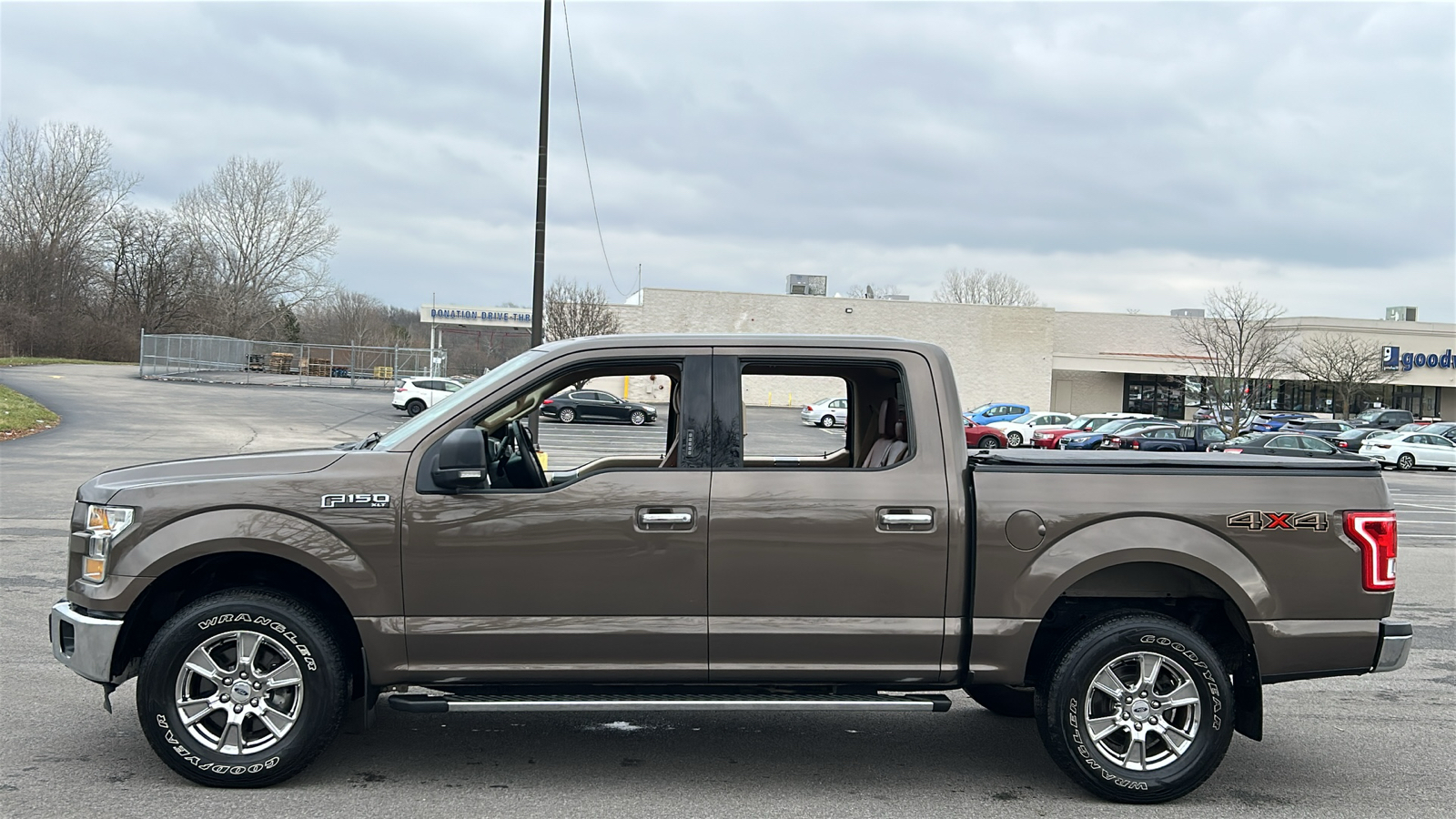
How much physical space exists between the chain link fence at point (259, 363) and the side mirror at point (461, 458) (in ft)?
166

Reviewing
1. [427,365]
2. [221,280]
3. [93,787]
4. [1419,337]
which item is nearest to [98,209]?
[221,280]

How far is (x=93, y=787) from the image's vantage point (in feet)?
→ 14.4

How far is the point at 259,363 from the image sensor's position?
6112 cm

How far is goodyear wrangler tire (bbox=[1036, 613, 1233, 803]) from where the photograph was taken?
452 centimetres

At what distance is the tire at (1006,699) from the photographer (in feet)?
19.0

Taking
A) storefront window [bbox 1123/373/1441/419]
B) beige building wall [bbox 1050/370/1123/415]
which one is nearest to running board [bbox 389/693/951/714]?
beige building wall [bbox 1050/370/1123/415]

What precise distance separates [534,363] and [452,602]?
1069 mm

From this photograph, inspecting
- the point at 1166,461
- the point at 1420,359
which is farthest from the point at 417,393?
the point at 1420,359

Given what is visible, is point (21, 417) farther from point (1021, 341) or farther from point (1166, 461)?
point (1021, 341)

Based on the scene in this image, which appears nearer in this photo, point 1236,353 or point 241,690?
point 241,690

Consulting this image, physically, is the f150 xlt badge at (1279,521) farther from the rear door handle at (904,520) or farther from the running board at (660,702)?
the running board at (660,702)

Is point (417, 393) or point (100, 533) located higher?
point (100, 533)

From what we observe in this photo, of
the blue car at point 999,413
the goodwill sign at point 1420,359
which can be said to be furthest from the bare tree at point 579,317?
the goodwill sign at point 1420,359

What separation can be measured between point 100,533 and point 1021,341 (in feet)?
211
